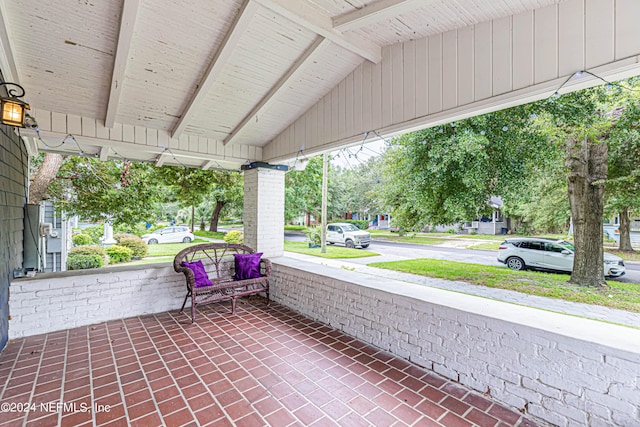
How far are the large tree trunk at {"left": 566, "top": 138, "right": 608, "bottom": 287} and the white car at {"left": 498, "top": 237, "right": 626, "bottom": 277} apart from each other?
0.36 feet

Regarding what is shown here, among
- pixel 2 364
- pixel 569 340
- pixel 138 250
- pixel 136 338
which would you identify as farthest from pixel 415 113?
pixel 138 250

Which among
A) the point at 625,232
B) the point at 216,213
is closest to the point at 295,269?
the point at 625,232

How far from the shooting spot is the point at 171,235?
444 inches

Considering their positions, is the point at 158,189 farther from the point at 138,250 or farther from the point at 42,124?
the point at 42,124

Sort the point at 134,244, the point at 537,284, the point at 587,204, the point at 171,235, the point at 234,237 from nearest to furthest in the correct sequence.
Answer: the point at 587,204, the point at 537,284, the point at 134,244, the point at 234,237, the point at 171,235

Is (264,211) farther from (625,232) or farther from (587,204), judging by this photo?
(625,232)

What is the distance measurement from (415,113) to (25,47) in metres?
3.48

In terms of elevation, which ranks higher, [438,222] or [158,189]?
[158,189]

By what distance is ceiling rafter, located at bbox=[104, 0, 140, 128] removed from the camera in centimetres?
209

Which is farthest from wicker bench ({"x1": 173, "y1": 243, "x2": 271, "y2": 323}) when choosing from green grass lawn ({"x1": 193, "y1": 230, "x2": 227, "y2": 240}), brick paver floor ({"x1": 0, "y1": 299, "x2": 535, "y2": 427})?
green grass lawn ({"x1": 193, "y1": 230, "x2": 227, "y2": 240})

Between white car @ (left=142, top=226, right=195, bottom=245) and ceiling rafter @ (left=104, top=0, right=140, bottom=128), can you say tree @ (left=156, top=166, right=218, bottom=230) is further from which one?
white car @ (left=142, top=226, right=195, bottom=245)

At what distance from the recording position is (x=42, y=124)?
3.23 m

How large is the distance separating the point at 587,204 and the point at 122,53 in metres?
4.75

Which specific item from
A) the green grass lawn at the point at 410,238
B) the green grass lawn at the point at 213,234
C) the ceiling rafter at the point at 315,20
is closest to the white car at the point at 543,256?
the green grass lawn at the point at 410,238
